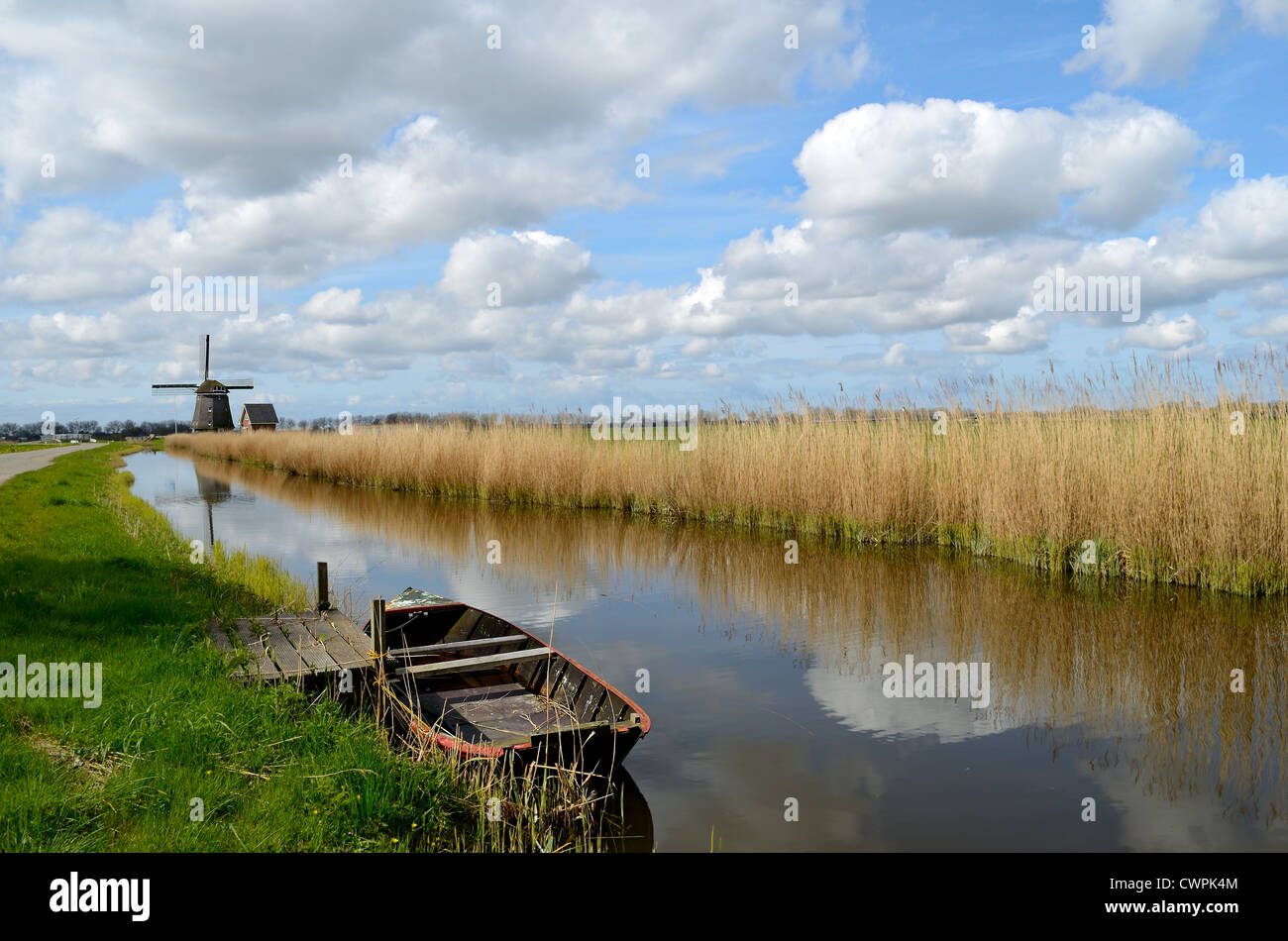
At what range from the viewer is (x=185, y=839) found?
361 centimetres

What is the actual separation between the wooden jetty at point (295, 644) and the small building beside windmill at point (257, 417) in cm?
6206

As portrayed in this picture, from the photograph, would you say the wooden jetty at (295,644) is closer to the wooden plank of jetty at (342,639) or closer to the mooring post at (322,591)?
the wooden plank of jetty at (342,639)

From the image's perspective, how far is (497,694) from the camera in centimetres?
636

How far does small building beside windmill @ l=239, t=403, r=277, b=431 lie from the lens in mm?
64250

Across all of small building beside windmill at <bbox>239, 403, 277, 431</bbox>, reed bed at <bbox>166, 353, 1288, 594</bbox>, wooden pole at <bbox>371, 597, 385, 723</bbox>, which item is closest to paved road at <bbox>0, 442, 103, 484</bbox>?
reed bed at <bbox>166, 353, 1288, 594</bbox>

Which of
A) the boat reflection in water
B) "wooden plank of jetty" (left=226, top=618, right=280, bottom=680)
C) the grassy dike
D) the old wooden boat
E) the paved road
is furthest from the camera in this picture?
the paved road

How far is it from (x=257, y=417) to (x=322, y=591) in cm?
6250

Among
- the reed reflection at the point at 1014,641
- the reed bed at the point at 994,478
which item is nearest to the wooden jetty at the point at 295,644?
the reed reflection at the point at 1014,641

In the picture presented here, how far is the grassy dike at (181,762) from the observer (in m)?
3.77

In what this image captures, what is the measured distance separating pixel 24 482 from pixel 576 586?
16.2 m

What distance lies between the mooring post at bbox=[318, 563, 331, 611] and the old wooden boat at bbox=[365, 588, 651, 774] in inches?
35.4

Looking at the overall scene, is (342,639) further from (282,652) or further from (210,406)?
(210,406)

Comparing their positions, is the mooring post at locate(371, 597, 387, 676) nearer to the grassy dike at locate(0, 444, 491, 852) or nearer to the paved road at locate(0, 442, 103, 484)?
the grassy dike at locate(0, 444, 491, 852)

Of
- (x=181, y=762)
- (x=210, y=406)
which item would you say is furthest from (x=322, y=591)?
(x=210, y=406)
